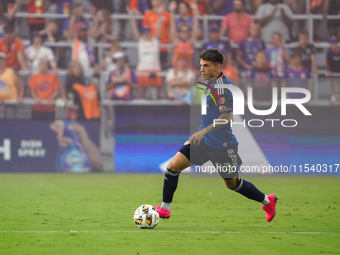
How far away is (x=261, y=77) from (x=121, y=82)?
3598mm

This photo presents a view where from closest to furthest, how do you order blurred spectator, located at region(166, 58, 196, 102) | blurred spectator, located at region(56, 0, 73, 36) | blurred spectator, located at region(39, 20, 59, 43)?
1. blurred spectator, located at region(166, 58, 196, 102)
2. blurred spectator, located at region(39, 20, 59, 43)
3. blurred spectator, located at region(56, 0, 73, 36)

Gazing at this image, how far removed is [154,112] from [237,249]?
11.8m

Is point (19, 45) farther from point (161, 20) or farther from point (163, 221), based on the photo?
point (163, 221)

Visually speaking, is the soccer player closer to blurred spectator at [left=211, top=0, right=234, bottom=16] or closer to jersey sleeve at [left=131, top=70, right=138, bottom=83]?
jersey sleeve at [left=131, top=70, right=138, bottom=83]

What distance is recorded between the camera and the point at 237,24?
63.2 ft

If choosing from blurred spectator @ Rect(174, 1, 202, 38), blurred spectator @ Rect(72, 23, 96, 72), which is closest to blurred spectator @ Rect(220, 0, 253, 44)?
blurred spectator @ Rect(174, 1, 202, 38)

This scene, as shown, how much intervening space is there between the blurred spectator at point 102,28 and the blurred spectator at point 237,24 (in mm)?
3006

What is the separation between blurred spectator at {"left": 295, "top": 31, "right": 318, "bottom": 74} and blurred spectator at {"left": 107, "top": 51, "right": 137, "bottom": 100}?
4.44 metres

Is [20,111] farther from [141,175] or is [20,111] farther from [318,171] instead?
[318,171]

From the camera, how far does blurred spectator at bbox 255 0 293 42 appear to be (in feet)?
63.5

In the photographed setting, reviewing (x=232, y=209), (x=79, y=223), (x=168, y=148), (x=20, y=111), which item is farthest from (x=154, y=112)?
(x=79, y=223)

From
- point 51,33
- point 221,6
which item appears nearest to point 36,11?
point 51,33

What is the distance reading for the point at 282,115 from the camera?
17.8 meters

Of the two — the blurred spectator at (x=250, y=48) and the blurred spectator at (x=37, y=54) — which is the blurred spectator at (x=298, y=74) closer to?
the blurred spectator at (x=250, y=48)
